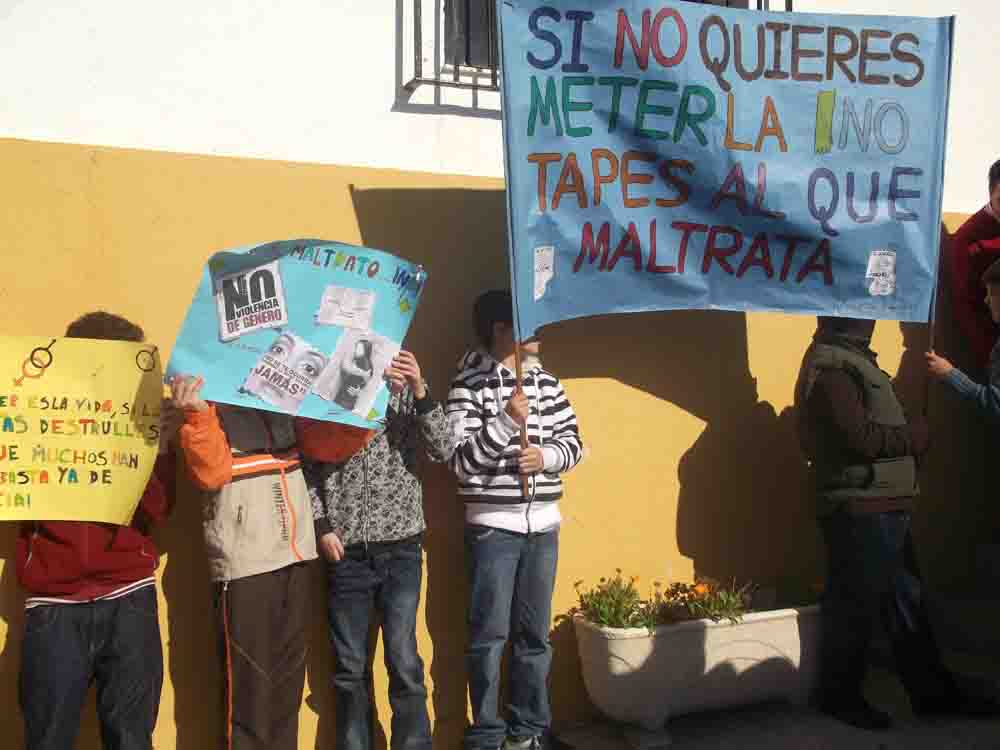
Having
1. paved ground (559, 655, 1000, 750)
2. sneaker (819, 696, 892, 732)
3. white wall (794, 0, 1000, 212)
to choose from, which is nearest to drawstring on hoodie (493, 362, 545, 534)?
paved ground (559, 655, 1000, 750)

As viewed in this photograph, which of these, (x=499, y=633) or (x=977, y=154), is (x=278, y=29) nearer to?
(x=499, y=633)

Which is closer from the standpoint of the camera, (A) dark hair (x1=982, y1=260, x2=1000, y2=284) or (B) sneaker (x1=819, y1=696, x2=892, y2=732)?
(B) sneaker (x1=819, y1=696, x2=892, y2=732)

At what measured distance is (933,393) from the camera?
18.5ft

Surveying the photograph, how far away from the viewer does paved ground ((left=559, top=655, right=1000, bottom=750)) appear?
4.42 meters

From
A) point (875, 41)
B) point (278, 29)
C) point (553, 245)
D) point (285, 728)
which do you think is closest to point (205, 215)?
point (278, 29)

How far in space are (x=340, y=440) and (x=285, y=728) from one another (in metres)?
1.03

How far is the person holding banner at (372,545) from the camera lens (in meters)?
3.95

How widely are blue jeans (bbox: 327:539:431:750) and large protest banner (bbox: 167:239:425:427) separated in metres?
0.58

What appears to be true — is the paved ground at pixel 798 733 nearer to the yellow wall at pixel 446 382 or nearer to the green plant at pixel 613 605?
the yellow wall at pixel 446 382

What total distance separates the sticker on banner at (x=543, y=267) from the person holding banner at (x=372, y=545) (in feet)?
1.99

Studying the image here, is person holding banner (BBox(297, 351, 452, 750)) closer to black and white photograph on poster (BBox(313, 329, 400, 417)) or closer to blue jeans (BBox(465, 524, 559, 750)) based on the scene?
black and white photograph on poster (BBox(313, 329, 400, 417))

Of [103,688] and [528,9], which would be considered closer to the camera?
[103,688]

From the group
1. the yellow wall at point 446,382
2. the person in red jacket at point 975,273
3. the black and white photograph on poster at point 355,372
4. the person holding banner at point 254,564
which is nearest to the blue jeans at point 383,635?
the person holding banner at point 254,564

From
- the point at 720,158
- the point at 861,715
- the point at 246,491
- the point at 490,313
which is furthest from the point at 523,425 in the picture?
the point at 861,715
